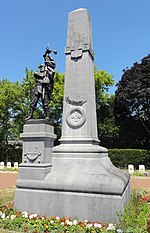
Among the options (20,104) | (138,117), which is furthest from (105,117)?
(20,104)

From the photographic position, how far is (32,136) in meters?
6.15

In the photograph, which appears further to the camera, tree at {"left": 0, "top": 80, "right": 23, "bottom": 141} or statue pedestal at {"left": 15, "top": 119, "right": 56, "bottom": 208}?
tree at {"left": 0, "top": 80, "right": 23, "bottom": 141}

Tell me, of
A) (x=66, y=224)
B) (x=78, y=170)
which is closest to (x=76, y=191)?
(x=78, y=170)

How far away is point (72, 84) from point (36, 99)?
1293mm

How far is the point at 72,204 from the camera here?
5.50 m

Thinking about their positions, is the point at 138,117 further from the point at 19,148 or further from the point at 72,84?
the point at 72,84

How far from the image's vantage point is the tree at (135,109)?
2622cm

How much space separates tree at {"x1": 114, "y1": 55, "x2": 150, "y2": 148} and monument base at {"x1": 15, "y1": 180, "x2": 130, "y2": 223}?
21.9 meters

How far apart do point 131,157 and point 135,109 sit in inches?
289

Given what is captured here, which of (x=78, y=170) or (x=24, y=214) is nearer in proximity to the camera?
(x=24, y=214)

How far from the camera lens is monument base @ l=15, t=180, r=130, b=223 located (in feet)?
17.0

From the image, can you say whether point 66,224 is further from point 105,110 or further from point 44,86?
point 105,110

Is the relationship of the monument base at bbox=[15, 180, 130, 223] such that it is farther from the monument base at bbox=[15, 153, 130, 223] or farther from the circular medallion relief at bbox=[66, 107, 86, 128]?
the circular medallion relief at bbox=[66, 107, 86, 128]

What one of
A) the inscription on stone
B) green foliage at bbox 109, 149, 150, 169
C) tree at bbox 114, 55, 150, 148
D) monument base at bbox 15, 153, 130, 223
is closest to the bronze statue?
the inscription on stone
